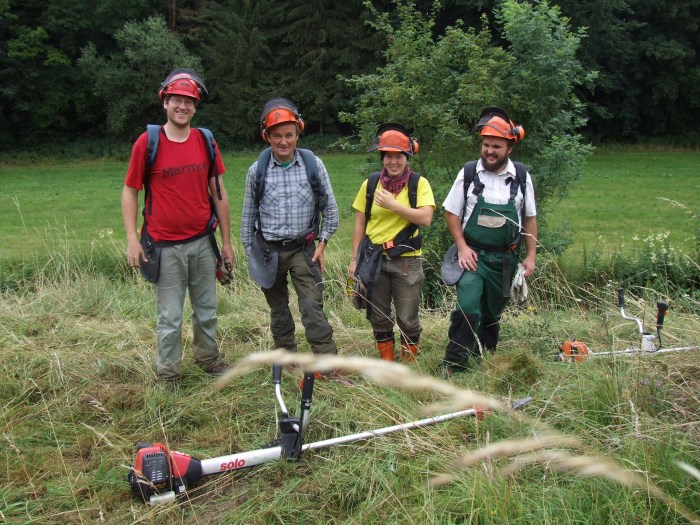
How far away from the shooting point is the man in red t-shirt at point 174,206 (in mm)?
4020

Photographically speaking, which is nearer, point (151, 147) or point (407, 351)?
point (151, 147)

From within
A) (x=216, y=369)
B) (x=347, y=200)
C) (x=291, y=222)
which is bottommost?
(x=347, y=200)

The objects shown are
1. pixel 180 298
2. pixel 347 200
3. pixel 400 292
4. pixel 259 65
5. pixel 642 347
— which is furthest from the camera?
pixel 259 65

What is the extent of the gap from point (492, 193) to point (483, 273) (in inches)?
21.5

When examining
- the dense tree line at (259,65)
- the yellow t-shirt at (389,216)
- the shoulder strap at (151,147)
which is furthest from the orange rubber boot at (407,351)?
the dense tree line at (259,65)

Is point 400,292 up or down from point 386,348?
up

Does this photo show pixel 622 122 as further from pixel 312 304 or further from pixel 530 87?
pixel 312 304

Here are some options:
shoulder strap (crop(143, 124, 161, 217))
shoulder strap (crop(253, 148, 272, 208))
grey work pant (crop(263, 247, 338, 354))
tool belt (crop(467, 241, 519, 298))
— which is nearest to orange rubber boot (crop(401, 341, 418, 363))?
grey work pant (crop(263, 247, 338, 354))

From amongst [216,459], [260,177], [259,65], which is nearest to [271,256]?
[260,177]

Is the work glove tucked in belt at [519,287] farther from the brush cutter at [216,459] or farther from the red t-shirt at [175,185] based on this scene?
the red t-shirt at [175,185]

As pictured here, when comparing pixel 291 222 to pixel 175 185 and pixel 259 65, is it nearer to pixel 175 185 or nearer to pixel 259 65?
pixel 175 185

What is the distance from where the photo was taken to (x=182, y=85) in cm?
401

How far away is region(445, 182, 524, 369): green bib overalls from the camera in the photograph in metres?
4.21

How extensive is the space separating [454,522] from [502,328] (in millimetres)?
3033
